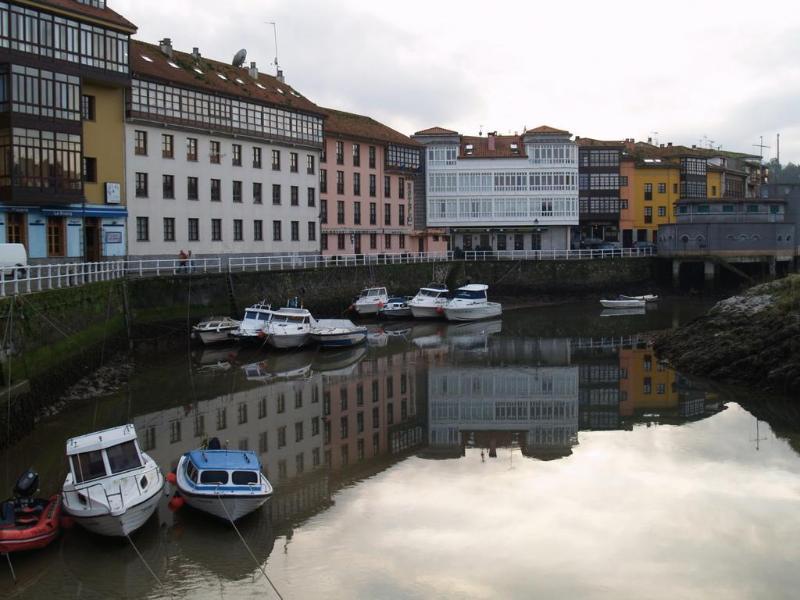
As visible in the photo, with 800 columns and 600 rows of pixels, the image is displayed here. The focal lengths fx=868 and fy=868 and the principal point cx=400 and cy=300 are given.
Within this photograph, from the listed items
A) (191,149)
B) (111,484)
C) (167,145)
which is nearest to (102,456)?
(111,484)

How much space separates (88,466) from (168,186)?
35513mm

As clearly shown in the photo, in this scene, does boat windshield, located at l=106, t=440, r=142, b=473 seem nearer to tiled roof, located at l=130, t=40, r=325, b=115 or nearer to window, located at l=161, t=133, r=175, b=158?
tiled roof, located at l=130, t=40, r=325, b=115

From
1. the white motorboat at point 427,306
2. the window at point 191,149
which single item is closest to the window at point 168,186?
the window at point 191,149

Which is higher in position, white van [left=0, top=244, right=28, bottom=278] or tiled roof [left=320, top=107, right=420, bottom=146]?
tiled roof [left=320, top=107, right=420, bottom=146]

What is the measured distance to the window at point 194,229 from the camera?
54375mm

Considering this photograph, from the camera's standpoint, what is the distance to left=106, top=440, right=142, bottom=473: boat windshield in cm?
1975

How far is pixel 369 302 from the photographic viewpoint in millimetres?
57438

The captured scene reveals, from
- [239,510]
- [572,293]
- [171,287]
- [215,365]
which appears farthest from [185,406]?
[572,293]

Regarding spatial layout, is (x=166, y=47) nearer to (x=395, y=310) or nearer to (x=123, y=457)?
(x=395, y=310)

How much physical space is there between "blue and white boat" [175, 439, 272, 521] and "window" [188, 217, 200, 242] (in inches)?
1387

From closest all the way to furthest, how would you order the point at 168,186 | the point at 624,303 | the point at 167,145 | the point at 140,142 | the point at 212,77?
the point at 140,142 → the point at 167,145 → the point at 168,186 → the point at 212,77 → the point at 624,303

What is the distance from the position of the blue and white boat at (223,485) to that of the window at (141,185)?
32890 millimetres

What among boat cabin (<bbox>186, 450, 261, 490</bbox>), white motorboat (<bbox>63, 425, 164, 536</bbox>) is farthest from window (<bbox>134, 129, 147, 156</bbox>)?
boat cabin (<bbox>186, 450, 261, 490</bbox>)

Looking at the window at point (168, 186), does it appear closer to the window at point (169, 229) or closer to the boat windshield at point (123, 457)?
the window at point (169, 229)
